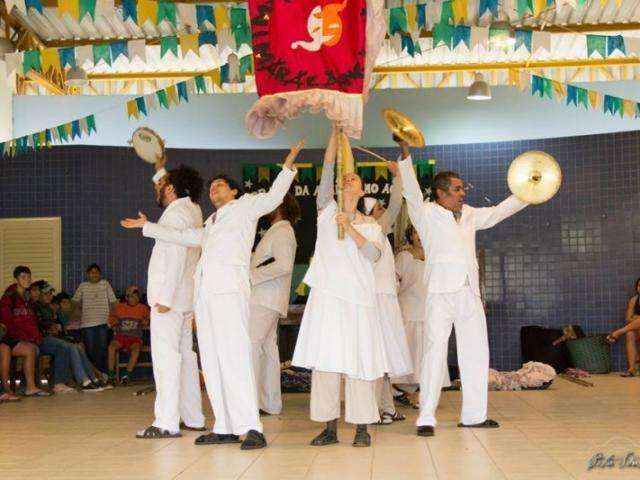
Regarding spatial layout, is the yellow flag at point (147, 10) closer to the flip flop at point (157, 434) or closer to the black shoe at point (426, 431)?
the flip flop at point (157, 434)

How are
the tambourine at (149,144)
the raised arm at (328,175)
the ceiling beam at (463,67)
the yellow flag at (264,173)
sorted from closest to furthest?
1. the raised arm at (328,175)
2. the tambourine at (149,144)
3. the yellow flag at (264,173)
4. the ceiling beam at (463,67)

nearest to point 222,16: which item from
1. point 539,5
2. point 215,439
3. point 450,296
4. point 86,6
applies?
point 86,6

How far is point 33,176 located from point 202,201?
2.29 m

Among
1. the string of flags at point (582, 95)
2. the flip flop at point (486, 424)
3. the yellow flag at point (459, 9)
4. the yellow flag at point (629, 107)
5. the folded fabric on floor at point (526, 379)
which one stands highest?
the yellow flag at point (459, 9)

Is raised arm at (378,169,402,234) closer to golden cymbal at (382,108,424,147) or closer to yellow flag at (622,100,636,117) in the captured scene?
golden cymbal at (382,108,424,147)

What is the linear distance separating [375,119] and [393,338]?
8.06m

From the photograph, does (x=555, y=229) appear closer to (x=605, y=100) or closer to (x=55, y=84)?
(x=605, y=100)

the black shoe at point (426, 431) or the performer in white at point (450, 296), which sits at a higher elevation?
the performer in white at point (450, 296)

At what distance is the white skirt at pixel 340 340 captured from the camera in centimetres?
654

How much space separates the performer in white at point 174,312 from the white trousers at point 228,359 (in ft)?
1.58

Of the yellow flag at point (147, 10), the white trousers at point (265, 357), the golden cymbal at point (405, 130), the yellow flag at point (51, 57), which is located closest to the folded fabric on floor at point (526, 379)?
the white trousers at point (265, 357)

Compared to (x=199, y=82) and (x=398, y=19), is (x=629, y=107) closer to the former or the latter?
(x=398, y=19)

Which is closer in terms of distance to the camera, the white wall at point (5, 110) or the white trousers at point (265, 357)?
the white trousers at point (265, 357)

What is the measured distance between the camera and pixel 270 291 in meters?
8.62
